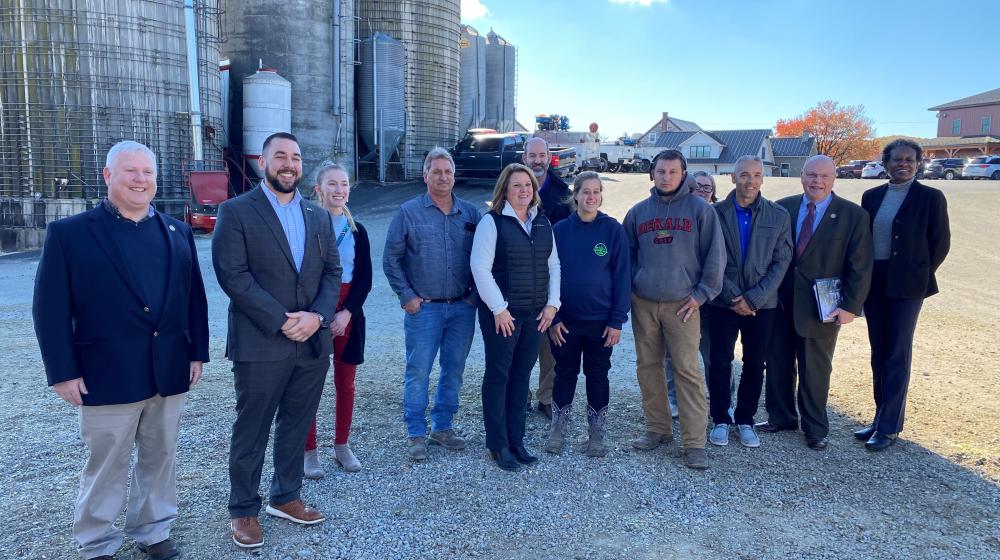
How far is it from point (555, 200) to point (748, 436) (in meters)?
2.26

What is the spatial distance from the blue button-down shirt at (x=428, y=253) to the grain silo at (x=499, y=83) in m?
35.5

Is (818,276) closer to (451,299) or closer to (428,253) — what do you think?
(451,299)

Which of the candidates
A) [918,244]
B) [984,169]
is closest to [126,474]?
[918,244]

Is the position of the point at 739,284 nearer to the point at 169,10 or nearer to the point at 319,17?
the point at 169,10

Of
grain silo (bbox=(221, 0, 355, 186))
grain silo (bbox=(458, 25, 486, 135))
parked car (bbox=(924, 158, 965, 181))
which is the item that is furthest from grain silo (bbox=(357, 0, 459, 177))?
parked car (bbox=(924, 158, 965, 181))

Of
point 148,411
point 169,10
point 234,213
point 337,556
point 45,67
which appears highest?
point 169,10

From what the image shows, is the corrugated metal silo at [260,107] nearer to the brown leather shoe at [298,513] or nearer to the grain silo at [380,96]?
the grain silo at [380,96]

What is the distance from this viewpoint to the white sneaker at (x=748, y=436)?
476 centimetres

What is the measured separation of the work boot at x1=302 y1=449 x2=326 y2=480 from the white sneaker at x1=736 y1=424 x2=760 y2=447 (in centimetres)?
292

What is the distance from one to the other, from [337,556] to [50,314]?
1705mm

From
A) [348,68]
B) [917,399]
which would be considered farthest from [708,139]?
[917,399]

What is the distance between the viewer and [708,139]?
52.6m

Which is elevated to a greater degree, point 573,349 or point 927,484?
point 573,349

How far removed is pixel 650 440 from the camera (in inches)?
186
